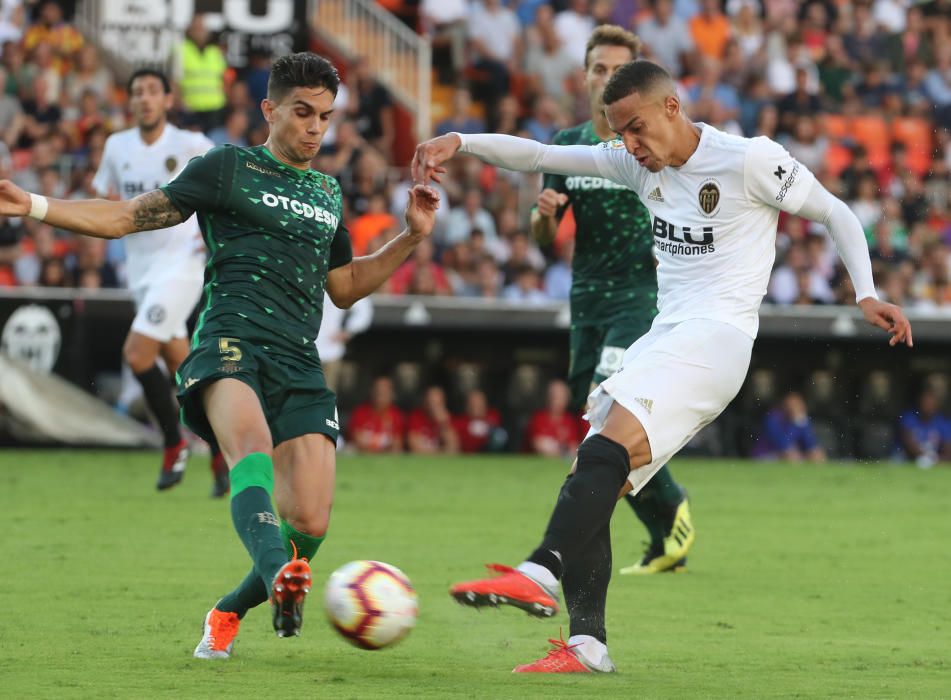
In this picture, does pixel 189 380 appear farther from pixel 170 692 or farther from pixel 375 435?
pixel 375 435

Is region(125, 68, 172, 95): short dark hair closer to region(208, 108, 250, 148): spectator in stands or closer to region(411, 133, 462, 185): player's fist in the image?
region(411, 133, 462, 185): player's fist

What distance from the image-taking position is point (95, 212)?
20.6 ft

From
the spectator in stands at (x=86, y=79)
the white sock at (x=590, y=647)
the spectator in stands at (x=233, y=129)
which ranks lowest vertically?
the white sock at (x=590, y=647)

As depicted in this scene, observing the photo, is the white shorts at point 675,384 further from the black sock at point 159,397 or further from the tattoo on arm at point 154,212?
the black sock at point 159,397

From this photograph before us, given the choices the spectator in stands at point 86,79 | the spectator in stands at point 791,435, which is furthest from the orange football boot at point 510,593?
the spectator in stands at point 86,79

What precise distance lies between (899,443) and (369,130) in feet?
25.3

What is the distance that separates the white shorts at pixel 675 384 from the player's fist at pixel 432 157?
112 centimetres

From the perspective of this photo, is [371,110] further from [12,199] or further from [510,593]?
[510,593]

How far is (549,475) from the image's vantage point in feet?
52.2

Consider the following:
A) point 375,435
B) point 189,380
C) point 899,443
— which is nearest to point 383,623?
point 189,380

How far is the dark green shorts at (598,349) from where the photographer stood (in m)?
9.44

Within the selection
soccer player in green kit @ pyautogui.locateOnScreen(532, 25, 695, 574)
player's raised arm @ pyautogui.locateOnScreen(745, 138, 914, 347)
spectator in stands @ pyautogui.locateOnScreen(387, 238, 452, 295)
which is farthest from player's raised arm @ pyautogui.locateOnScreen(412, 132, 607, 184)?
spectator in stands @ pyautogui.locateOnScreen(387, 238, 452, 295)

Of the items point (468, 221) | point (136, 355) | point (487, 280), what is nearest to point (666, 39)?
point (468, 221)

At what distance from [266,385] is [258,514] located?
72 centimetres
